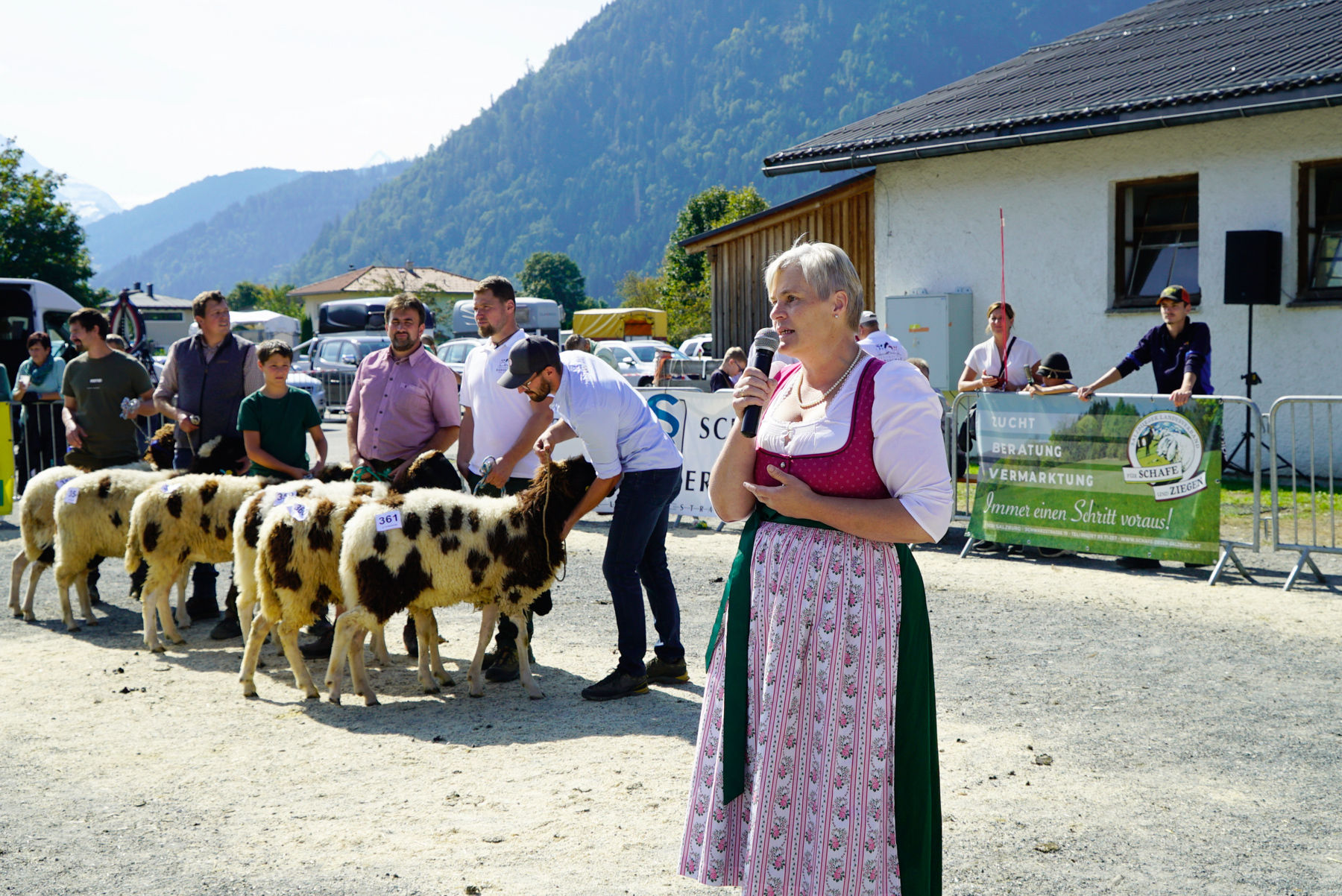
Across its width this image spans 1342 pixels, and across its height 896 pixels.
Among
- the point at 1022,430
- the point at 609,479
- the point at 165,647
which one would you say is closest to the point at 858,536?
the point at 609,479

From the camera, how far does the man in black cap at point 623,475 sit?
18.2 feet

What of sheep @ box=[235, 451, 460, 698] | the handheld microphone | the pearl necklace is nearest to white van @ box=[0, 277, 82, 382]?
sheep @ box=[235, 451, 460, 698]

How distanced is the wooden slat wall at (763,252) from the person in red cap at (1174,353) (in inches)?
330

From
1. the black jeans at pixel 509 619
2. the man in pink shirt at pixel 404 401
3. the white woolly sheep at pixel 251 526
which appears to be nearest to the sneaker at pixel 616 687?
the black jeans at pixel 509 619

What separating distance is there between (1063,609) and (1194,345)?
2996 millimetres

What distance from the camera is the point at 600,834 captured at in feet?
13.4

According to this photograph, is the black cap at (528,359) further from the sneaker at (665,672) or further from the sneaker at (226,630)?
the sneaker at (226,630)

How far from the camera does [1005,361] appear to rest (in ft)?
33.8

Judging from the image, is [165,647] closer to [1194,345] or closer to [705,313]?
[1194,345]

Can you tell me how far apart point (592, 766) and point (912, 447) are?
2.71m

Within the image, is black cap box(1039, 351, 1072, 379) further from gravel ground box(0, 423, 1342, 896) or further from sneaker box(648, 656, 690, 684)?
sneaker box(648, 656, 690, 684)

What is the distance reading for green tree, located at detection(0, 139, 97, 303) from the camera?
143 feet


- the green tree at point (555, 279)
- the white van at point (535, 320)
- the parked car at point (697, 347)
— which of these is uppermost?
the green tree at point (555, 279)

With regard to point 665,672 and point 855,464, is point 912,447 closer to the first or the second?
point 855,464
